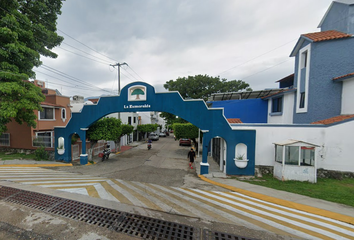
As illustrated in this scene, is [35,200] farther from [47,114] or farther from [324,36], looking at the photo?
[324,36]

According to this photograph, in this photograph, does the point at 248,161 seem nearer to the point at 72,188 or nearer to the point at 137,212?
the point at 137,212

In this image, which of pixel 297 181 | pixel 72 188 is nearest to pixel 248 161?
pixel 297 181

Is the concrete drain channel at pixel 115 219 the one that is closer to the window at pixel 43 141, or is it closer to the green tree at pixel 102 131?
the green tree at pixel 102 131

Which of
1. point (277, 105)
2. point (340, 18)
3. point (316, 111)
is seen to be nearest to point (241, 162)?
point (316, 111)

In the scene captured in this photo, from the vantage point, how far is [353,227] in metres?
4.14

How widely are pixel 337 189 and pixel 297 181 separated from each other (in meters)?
1.52

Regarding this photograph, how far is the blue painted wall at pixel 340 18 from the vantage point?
12148 mm

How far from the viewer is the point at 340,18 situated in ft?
42.7

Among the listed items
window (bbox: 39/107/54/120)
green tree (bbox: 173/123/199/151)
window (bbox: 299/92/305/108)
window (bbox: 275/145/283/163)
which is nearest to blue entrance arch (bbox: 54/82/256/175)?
window (bbox: 275/145/283/163)

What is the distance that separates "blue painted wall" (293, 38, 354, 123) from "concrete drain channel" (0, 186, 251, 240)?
12959 millimetres

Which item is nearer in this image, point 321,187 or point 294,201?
point 294,201

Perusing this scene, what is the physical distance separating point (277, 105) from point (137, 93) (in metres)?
14.3

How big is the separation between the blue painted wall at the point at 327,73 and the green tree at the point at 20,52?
2146 cm

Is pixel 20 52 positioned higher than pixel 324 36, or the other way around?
pixel 324 36
